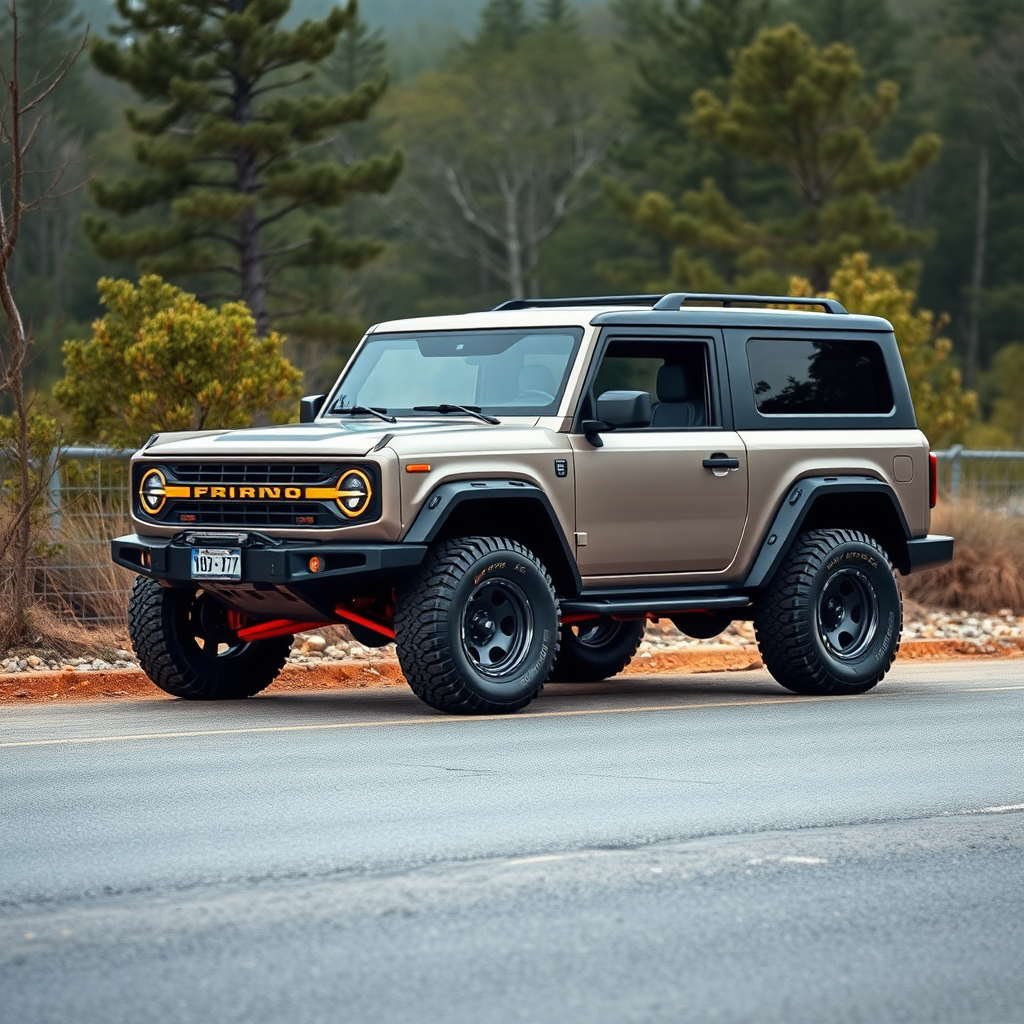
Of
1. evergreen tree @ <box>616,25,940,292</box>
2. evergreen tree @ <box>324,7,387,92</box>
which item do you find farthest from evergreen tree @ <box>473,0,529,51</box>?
evergreen tree @ <box>616,25,940,292</box>

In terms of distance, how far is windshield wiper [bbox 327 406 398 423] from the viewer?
11.0m

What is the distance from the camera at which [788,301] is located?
41.4 feet

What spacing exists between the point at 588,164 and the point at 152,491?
174 ft

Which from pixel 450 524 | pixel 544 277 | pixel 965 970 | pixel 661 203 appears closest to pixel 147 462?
pixel 450 524

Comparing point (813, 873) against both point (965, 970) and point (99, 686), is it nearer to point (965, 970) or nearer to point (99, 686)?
point (965, 970)

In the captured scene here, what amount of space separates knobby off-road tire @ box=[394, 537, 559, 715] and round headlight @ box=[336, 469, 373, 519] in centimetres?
50

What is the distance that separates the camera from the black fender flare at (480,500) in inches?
396

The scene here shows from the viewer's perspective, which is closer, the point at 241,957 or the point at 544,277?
the point at 241,957

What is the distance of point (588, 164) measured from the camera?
205ft

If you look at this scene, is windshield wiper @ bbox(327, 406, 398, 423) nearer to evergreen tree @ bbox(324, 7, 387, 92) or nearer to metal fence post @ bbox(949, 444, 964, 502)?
metal fence post @ bbox(949, 444, 964, 502)

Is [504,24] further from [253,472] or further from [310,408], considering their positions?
[253,472]

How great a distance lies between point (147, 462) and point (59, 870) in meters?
4.82

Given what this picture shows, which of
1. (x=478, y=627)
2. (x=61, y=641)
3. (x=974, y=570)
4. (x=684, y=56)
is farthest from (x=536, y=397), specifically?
(x=684, y=56)

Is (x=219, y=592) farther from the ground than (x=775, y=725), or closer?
farther from the ground
